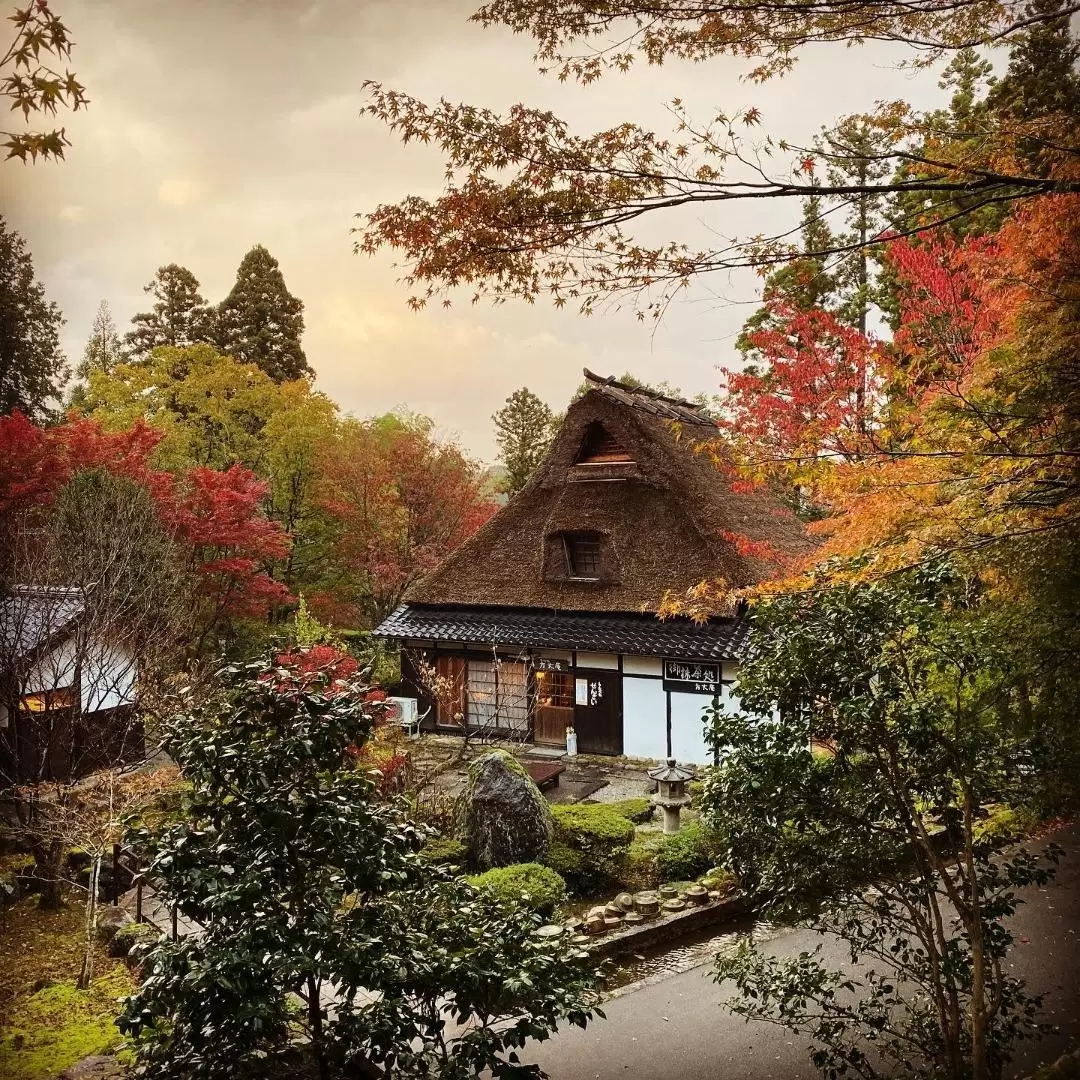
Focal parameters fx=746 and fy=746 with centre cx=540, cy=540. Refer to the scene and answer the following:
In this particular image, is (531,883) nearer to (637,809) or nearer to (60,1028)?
(637,809)

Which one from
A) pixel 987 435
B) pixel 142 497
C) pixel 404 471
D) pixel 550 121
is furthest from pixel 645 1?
pixel 404 471

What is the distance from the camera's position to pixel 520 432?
82.0 ft

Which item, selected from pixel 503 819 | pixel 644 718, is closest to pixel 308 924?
pixel 503 819

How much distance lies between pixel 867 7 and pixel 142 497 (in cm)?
1146

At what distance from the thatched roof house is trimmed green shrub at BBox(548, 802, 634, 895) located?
5478mm

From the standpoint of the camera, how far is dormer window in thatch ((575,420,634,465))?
16703mm

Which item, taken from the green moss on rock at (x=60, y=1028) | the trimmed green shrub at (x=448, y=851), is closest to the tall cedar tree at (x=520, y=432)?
the trimmed green shrub at (x=448, y=851)

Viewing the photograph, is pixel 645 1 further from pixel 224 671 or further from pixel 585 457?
pixel 585 457

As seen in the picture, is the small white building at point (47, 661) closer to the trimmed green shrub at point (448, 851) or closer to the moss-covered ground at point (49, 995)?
the moss-covered ground at point (49, 995)

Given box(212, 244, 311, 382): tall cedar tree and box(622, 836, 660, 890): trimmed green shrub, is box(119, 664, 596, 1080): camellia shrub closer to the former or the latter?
box(622, 836, 660, 890): trimmed green shrub

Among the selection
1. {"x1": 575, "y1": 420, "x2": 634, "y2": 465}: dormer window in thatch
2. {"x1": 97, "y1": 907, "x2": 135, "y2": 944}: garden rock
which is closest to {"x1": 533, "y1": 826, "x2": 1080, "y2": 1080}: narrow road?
{"x1": 97, "y1": 907, "x2": 135, "y2": 944}: garden rock

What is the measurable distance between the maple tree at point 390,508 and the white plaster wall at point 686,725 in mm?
8663

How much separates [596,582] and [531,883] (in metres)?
8.91

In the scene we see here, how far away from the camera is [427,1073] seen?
3.01 metres
